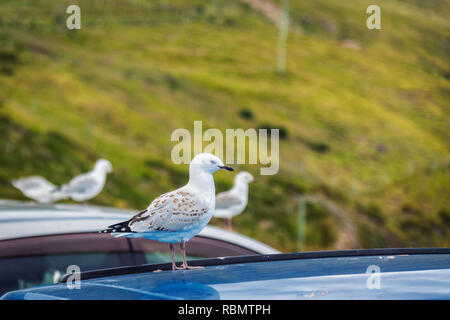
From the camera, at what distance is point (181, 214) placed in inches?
69.6

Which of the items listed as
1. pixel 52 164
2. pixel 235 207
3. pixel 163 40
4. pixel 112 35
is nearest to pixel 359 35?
pixel 163 40

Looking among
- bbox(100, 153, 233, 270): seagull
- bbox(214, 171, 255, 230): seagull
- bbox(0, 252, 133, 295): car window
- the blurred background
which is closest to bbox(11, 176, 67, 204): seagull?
bbox(214, 171, 255, 230): seagull

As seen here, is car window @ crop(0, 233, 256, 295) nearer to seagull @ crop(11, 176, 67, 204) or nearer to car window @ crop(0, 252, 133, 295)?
car window @ crop(0, 252, 133, 295)

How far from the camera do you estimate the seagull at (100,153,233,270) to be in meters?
1.76

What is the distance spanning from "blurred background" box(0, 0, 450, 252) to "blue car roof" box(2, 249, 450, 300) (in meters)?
9.36

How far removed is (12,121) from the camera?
11.5m

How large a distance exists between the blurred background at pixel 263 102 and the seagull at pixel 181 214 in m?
9.33

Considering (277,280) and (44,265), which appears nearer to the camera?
(277,280)

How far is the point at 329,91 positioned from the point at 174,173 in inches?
188

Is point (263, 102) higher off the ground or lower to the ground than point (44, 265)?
higher

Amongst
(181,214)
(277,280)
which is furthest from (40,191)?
(277,280)

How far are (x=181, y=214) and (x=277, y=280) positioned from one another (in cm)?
33

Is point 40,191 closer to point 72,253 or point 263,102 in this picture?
point 72,253
